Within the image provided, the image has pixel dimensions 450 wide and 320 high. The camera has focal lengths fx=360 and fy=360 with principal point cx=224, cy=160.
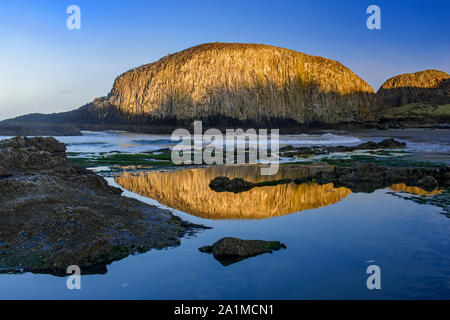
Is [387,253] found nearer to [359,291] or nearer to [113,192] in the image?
[359,291]

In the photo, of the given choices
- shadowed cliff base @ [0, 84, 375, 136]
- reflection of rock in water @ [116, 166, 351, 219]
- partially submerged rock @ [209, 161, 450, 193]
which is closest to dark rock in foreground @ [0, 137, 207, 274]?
reflection of rock in water @ [116, 166, 351, 219]

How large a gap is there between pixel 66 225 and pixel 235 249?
9.57 feet

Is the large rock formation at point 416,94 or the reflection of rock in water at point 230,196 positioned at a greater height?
the large rock formation at point 416,94

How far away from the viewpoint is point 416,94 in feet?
436

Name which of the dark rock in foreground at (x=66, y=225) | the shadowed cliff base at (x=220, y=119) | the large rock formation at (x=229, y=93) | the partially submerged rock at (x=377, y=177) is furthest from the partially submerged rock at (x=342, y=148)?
the large rock formation at (x=229, y=93)

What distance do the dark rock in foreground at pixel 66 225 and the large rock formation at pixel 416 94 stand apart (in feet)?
347

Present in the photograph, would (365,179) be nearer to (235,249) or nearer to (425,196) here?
(425,196)

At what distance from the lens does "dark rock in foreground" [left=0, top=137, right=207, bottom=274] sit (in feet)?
18.1

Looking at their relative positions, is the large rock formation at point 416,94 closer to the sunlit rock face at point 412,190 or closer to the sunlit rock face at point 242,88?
the sunlit rock face at point 242,88

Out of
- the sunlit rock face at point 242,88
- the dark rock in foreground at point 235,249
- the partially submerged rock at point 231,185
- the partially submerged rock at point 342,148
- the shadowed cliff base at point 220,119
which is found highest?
the sunlit rock face at point 242,88

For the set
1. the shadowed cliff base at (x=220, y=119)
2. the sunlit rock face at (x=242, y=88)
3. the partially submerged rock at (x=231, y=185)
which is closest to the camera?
the partially submerged rock at (x=231, y=185)

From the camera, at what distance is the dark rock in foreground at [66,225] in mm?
Answer: 5516

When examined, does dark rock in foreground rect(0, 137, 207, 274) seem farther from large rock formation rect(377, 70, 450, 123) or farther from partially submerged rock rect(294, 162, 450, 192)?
large rock formation rect(377, 70, 450, 123)
